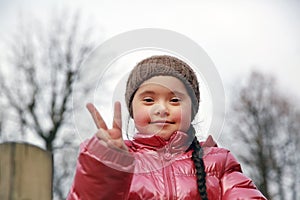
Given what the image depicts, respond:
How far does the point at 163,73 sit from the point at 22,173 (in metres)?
0.55

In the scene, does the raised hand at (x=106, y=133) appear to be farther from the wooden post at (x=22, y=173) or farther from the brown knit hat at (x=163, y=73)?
the wooden post at (x=22, y=173)

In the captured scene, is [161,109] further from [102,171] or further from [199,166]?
[102,171]

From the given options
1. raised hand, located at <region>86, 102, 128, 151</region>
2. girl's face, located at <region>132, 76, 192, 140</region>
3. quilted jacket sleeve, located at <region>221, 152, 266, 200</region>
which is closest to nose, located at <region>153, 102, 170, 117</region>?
girl's face, located at <region>132, 76, 192, 140</region>

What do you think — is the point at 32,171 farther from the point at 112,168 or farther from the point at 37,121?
the point at 37,121

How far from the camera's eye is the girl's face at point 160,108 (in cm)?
182

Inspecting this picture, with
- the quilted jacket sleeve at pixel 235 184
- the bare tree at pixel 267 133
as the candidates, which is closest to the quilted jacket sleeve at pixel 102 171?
the quilted jacket sleeve at pixel 235 184

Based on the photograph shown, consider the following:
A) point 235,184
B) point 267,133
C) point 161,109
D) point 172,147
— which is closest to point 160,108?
point 161,109

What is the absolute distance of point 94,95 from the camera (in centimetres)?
172

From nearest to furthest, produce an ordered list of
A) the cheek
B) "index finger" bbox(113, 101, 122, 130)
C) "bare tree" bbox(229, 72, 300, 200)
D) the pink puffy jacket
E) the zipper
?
"index finger" bbox(113, 101, 122, 130)
the pink puffy jacket
the zipper
the cheek
"bare tree" bbox(229, 72, 300, 200)

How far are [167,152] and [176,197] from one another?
0.17 metres

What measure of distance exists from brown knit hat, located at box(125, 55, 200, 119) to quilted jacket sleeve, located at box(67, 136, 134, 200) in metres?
0.42

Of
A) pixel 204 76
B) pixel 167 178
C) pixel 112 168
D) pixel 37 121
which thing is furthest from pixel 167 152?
pixel 37 121

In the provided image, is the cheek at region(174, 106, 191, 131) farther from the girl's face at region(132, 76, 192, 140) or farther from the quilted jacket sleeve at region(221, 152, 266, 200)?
the quilted jacket sleeve at region(221, 152, 266, 200)

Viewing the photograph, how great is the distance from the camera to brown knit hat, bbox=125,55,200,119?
1.88m
